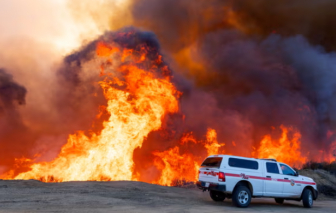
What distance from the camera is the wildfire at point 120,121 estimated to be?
20219 mm

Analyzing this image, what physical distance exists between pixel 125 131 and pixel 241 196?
11471 millimetres

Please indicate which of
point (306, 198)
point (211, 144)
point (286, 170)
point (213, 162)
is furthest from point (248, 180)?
point (211, 144)

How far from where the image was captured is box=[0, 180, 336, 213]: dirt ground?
34.6 ft

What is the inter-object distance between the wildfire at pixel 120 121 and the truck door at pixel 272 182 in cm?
1105

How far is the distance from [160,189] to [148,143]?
9066 mm

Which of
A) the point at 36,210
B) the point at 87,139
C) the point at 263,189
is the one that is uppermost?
the point at 87,139

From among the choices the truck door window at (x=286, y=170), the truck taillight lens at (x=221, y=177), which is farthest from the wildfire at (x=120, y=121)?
the truck door window at (x=286, y=170)

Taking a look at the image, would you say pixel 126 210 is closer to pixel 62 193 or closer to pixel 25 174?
pixel 62 193

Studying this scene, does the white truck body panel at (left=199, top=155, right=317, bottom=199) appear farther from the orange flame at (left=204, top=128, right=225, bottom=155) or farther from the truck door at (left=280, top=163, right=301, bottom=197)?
the orange flame at (left=204, top=128, right=225, bottom=155)

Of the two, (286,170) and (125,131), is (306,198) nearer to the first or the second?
(286,170)

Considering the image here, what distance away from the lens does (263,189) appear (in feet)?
41.4

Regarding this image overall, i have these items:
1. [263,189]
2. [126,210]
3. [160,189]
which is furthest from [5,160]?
[263,189]

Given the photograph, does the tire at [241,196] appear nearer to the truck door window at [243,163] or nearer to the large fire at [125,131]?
the truck door window at [243,163]

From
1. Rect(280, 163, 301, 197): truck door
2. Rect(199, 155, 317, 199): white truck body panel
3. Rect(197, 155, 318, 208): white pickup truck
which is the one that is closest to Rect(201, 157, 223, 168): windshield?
Rect(197, 155, 318, 208): white pickup truck
